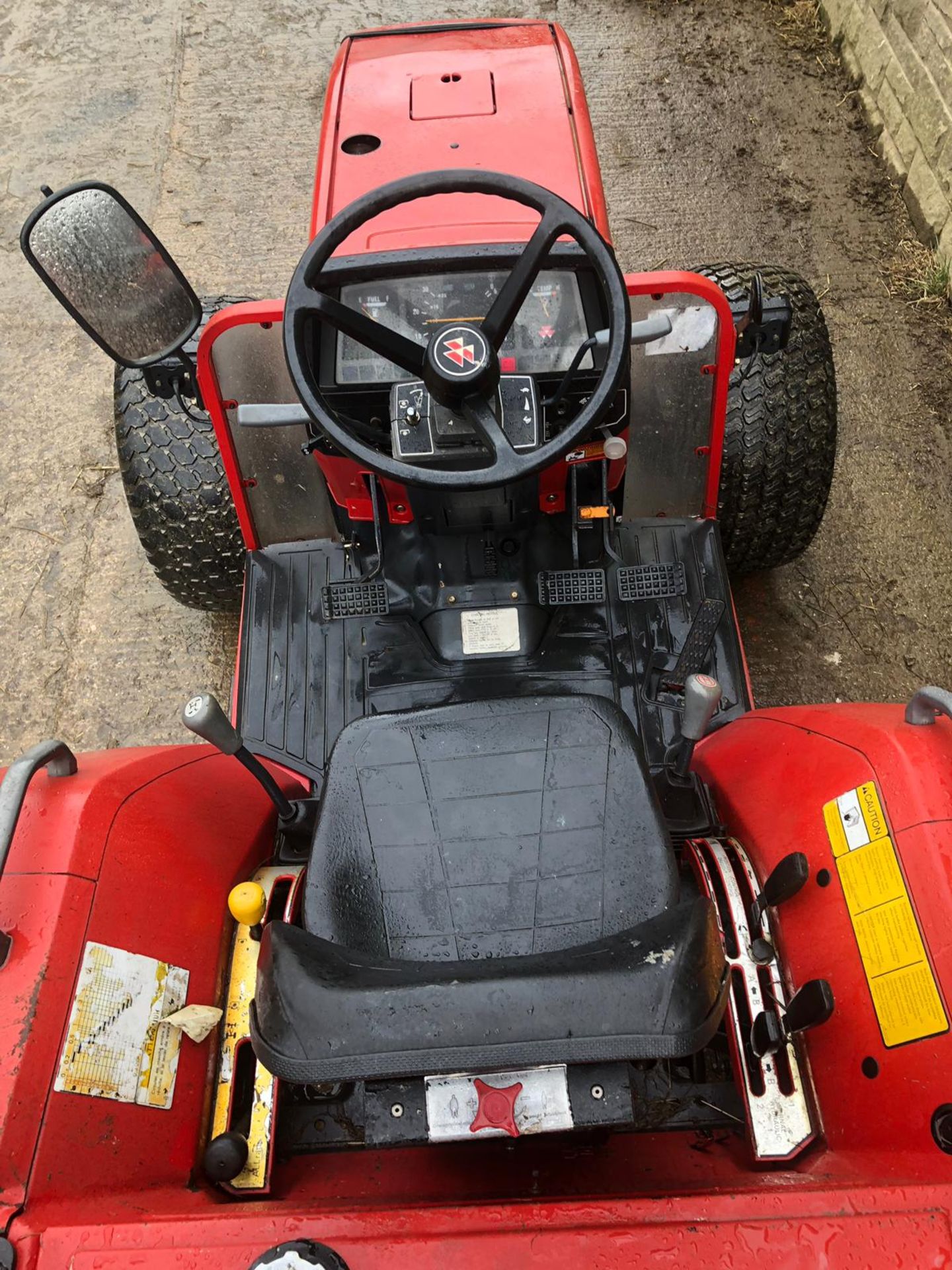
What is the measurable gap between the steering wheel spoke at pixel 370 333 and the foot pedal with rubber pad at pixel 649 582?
90cm

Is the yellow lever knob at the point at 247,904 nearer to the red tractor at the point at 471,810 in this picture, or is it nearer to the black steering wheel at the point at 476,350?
the red tractor at the point at 471,810

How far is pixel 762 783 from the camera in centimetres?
176

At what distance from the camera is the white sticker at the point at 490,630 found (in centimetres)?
225

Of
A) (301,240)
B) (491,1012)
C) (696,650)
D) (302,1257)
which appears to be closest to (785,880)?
(491,1012)

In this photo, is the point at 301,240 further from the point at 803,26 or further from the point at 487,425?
the point at 803,26

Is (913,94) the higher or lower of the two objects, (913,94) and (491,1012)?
the higher

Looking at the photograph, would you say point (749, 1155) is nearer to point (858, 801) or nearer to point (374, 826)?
point (858, 801)

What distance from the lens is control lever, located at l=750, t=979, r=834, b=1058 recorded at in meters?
1.35

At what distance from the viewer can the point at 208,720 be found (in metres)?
1.58

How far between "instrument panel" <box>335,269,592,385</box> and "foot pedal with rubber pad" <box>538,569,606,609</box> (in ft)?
1.81

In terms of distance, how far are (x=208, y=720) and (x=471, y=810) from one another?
0.50 meters

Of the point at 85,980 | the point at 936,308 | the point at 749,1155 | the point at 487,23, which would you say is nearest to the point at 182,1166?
the point at 85,980

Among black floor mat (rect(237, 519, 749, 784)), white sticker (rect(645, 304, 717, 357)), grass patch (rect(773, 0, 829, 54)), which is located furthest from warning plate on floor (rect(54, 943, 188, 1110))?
grass patch (rect(773, 0, 829, 54))

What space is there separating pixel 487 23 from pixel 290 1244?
117 inches
